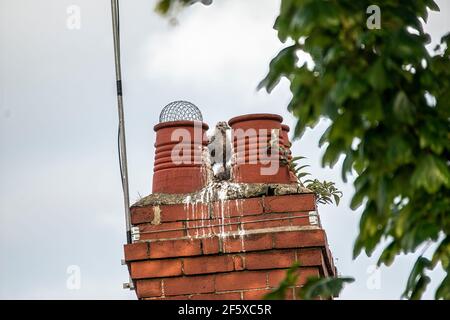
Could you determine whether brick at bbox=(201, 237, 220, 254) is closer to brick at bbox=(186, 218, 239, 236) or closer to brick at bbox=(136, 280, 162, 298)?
brick at bbox=(186, 218, 239, 236)

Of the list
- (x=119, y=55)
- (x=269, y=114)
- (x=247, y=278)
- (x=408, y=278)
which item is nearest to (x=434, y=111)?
(x=408, y=278)

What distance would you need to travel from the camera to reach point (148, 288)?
460cm

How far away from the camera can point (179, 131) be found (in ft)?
16.2

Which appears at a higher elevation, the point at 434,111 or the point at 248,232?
the point at 248,232

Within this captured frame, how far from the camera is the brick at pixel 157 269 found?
15.0 ft

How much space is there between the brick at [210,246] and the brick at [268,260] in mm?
134

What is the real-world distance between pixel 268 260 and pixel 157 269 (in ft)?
1.57

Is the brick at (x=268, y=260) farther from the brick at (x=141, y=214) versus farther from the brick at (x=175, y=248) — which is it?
the brick at (x=141, y=214)

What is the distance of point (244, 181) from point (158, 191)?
0.39m

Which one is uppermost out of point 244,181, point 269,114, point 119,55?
point 119,55

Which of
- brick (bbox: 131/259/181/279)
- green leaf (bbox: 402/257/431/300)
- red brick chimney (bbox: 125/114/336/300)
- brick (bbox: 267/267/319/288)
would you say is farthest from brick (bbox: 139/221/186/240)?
green leaf (bbox: 402/257/431/300)

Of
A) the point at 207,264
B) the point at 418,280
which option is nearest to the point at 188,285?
the point at 207,264

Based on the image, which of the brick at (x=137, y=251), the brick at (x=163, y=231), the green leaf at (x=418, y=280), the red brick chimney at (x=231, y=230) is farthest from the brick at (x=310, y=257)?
the green leaf at (x=418, y=280)

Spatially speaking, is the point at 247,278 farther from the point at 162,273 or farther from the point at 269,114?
the point at 269,114
